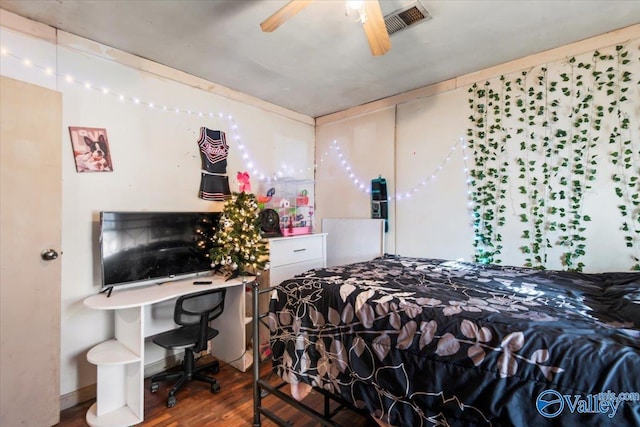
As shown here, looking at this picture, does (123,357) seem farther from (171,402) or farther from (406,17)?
(406,17)

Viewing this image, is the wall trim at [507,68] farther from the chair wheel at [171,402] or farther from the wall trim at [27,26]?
the chair wheel at [171,402]

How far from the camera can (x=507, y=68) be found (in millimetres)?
2613

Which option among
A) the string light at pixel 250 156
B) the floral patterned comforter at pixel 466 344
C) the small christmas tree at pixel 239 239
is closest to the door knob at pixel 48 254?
the small christmas tree at pixel 239 239

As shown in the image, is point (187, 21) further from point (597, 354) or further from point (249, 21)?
point (597, 354)

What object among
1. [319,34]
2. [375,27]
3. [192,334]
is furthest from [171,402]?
[319,34]

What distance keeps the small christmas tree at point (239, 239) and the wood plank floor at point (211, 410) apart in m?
0.91

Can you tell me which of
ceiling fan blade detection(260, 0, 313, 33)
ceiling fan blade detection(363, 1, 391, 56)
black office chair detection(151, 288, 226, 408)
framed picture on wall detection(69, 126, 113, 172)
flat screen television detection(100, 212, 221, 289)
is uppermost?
ceiling fan blade detection(260, 0, 313, 33)

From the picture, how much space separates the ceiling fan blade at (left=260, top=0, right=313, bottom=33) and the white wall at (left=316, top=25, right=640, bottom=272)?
198 centimetres

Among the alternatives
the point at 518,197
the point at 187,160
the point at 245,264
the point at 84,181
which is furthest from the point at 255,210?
the point at 518,197

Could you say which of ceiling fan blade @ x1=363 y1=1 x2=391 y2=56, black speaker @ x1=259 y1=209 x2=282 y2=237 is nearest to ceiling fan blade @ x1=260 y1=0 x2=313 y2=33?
ceiling fan blade @ x1=363 y1=1 x2=391 y2=56

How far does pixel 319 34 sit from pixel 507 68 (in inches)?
66.7

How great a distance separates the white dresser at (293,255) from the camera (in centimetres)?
288

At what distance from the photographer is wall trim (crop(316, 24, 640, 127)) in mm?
2170

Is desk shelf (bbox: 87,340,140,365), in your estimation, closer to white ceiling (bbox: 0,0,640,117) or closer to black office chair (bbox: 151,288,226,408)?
black office chair (bbox: 151,288,226,408)
